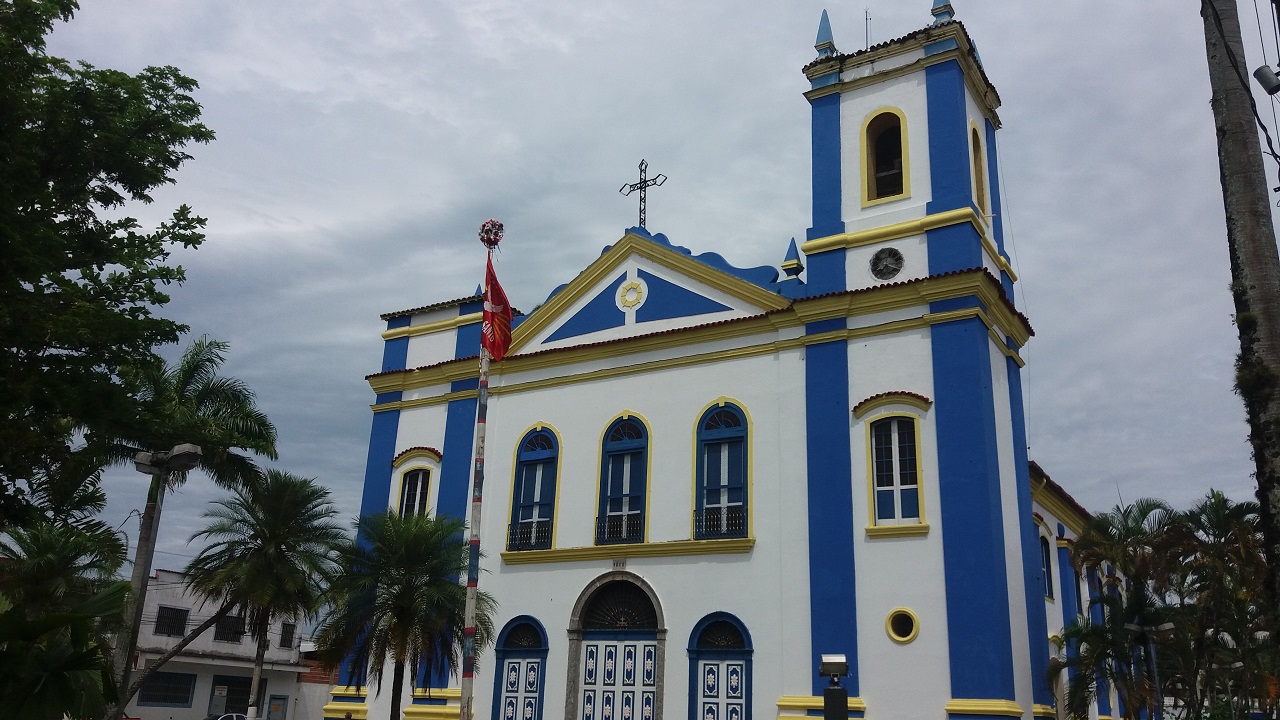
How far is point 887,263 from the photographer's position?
71.1 feet

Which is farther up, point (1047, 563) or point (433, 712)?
point (1047, 563)

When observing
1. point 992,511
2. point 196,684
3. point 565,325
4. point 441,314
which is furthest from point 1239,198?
point 196,684

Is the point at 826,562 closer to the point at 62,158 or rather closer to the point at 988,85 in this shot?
the point at 988,85

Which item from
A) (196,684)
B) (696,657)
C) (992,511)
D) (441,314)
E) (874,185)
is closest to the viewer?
(992,511)

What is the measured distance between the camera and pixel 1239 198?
1020 cm

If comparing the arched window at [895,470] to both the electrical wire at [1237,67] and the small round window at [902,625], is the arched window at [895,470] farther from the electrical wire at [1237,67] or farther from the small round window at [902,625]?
the electrical wire at [1237,67]

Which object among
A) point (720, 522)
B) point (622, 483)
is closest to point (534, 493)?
point (622, 483)

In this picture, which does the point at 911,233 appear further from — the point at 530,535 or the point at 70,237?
the point at 70,237

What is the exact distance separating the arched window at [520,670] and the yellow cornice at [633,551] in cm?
138

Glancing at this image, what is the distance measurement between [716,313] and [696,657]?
24.7ft

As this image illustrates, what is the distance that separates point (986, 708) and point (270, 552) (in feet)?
51.3

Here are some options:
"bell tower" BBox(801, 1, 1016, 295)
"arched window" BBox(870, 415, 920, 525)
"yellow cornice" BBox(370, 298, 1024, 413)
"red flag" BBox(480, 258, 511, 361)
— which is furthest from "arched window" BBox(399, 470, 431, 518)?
"arched window" BBox(870, 415, 920, 525)

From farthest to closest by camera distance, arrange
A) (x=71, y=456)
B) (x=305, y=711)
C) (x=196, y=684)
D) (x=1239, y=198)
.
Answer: (x=305, y=711), (x=196, y=684), (x=71, y=456), (x=1239, y=198)

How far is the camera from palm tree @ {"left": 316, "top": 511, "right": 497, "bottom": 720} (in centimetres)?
1898
